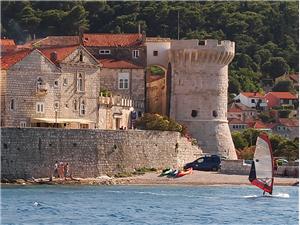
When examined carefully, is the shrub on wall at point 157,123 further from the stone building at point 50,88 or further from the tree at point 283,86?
the tree at point 283,86

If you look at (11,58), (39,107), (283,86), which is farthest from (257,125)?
(11,58)

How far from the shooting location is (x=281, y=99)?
116438 millimetres

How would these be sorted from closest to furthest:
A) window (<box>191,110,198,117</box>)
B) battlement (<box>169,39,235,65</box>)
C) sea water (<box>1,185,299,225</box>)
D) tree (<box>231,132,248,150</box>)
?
sea water (<box>1,185,299,225</box>)
battlement (<box>169,39,235,65</box>)
window (<box>191,110,198,117</box>)
tree (<box>231,132,248,150</box>)

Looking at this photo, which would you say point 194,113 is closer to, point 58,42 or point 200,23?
point 58,42


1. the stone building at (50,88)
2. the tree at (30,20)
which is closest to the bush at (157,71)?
the tree at (30,20)

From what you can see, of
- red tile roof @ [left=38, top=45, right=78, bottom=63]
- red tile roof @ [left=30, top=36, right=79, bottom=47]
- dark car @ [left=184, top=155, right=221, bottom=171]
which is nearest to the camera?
red tile roof @ [left=38, top=45, right=78, bottom=63]

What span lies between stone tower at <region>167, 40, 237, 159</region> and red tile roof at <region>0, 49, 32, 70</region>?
8812mm

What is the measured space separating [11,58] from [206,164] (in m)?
10.3

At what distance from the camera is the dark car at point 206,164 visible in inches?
2726

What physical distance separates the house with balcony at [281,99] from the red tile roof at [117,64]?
4178 centimetres

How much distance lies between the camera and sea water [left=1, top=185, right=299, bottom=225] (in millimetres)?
46906

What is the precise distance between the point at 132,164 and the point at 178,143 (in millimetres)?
3897

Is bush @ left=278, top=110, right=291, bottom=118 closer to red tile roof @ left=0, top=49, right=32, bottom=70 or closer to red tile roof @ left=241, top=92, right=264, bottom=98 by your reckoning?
red tile roof @ left=241, top=92, right=264, bottom=98

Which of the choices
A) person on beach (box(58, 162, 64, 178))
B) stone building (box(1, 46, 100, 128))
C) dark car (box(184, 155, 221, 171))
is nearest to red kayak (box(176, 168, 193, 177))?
dark car (box(184, 155, 221, 171))
